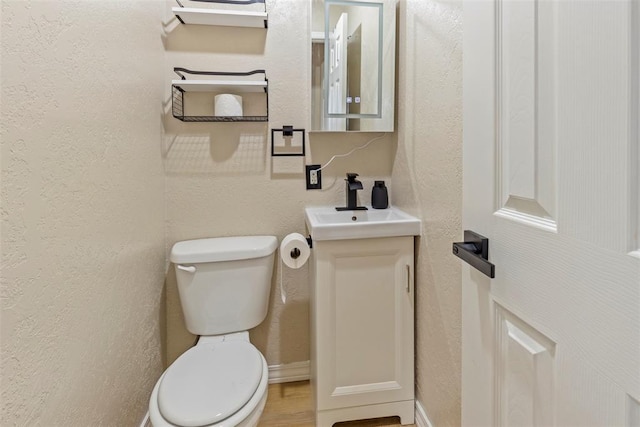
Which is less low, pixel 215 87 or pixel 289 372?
pixel 215 87

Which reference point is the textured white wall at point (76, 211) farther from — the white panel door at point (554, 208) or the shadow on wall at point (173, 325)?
the white panel door at point (554, 208)

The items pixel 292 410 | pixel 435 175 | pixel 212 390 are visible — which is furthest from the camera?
pixel 292 410

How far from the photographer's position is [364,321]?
4.71 ft

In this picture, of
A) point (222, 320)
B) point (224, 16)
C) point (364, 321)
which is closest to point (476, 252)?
point (364, 321)

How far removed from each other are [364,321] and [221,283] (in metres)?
0.65

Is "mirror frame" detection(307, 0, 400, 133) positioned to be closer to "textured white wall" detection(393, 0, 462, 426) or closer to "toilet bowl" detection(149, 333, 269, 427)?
"textured white wall" detection(393, 0, 462, 426)

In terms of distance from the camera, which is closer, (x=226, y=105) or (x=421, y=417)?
(x=421, y=417)

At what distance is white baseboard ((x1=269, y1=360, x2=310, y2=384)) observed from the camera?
1.82 meters

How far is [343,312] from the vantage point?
1420 millimetres

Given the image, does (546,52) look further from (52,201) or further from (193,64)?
(193,64)

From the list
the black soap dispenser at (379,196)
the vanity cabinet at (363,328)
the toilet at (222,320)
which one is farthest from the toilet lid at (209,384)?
the black soap dispenser at (379,196)

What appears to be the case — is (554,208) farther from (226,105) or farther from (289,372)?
(289,372)

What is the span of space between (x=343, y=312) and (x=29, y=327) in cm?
102

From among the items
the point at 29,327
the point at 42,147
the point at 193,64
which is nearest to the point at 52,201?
the point at 42,147
